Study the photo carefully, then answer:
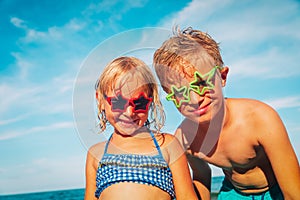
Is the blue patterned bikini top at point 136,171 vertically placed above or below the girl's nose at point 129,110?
below

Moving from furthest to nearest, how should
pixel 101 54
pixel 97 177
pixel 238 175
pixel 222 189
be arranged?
1. pixel 222 189
2. pixel 238 175
3. pixel 97 177
4. pixel 101 54

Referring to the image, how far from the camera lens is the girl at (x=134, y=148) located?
96.0 inches

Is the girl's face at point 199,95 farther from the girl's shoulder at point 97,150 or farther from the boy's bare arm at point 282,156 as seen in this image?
the girl's shoulder at point 97,150

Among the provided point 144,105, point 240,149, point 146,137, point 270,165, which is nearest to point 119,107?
point 144,105

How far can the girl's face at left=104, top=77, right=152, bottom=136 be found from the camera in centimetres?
245

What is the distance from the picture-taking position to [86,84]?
8.31 ft

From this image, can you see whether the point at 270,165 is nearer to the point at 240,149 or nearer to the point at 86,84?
the point at 240,149

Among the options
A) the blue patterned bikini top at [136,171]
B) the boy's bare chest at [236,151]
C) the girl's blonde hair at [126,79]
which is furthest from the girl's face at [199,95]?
the blue patterned bikini top at [136,171]

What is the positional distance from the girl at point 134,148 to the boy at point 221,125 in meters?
0.19

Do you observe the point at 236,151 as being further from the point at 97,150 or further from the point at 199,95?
the point at 97,150

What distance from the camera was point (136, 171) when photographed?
2.47 m

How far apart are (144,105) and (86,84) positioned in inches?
17.6

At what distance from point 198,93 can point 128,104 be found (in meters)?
0.49

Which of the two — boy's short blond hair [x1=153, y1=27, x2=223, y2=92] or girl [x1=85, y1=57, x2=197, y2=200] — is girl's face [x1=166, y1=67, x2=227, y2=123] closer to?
boy's short blond hair [x1=153, y1=27, x2=223, y2=92]
